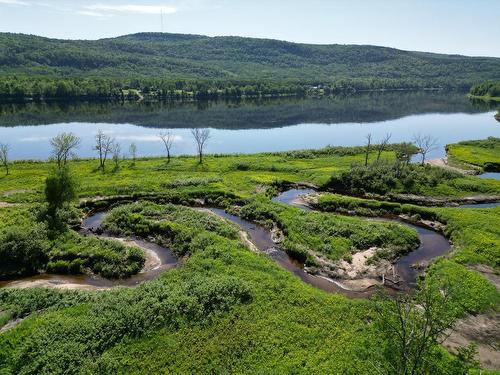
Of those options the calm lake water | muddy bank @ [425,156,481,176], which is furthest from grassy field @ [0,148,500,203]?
the calm lake water

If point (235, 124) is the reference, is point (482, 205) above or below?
below

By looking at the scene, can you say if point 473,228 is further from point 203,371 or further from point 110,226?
point 110,226

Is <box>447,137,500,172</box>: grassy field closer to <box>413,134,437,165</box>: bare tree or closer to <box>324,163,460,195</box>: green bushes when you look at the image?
<box>413,134,437,165</box>: bare tree

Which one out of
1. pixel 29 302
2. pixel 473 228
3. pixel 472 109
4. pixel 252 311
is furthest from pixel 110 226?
pixel 472 109

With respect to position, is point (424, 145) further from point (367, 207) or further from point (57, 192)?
point (57, 192)

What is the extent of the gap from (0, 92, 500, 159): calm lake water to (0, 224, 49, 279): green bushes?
5990 centimetres

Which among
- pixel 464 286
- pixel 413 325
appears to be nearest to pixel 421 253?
pixel 464 286

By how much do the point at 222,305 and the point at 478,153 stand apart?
87.1 metres

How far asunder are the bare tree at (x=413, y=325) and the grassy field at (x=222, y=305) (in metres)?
0.69

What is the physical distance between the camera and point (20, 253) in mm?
39500

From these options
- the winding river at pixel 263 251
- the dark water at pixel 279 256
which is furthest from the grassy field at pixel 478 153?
the dark water at pixel 279 256

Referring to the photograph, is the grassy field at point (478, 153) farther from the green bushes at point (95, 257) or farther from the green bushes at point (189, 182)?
the green bushes at point (95, 257)

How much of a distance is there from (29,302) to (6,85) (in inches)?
7414

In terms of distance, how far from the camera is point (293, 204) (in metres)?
59.2
